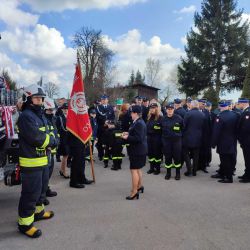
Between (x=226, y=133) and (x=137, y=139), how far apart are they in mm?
2824

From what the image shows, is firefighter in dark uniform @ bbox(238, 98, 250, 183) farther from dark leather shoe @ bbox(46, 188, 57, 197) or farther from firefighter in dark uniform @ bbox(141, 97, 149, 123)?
dark leather shoe @ bbox(46, 188, 57, 197)

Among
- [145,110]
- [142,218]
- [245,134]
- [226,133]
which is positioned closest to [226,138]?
[226,133]

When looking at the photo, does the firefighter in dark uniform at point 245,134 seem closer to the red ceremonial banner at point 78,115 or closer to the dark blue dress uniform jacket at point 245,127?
the dark blue dress uniform jacket at point 245,127

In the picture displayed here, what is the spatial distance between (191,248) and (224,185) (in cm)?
371

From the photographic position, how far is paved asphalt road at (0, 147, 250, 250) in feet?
14.3

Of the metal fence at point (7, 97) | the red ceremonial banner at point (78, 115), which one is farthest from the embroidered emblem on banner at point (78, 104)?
the metal fence at point (7, 97)

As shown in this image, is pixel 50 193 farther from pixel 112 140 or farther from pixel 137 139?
pixel 112 140

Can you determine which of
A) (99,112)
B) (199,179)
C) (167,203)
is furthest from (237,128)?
(99,112)

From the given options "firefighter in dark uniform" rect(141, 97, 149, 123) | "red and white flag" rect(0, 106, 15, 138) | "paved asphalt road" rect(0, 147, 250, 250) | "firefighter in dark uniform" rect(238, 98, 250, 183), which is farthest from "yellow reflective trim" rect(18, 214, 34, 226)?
"firefighter in dark uniform" rect(141, 97, 149, 123)

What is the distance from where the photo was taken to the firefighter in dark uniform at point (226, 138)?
7785mm

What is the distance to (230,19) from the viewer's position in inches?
1516

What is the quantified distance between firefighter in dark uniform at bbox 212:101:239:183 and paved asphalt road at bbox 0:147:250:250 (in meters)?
0.51

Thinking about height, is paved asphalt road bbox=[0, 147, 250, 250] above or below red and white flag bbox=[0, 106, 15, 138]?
below

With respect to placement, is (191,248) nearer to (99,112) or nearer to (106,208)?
(106,208)
